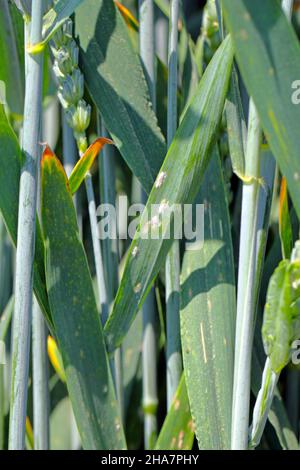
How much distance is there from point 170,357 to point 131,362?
204 millimetres

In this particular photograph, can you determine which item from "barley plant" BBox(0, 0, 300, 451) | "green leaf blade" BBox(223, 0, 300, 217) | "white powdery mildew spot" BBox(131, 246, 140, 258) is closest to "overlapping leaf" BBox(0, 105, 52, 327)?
"barley plant" BBox(0, 0, 300, 451)

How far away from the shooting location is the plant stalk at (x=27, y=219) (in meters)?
0.51

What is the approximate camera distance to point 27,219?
52 cm

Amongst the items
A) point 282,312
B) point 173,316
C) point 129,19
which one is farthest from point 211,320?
point 129,19

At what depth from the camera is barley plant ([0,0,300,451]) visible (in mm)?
483

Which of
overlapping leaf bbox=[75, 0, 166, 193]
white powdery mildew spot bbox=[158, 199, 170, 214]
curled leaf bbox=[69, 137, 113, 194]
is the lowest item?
white powdery mildew spot bbox=[158, 199, 170, 214]

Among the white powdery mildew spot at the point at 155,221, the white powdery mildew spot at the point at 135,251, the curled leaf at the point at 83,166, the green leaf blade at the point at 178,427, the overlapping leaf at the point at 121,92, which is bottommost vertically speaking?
the green leaf blade at the point at 178,427

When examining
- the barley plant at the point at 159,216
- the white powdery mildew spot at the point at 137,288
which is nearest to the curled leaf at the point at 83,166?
the barley plant at the point at 159,216

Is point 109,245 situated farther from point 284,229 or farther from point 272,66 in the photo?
point 272,66

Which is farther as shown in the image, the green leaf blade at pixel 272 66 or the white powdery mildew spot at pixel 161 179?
the white powdery mildew spot at pixel 161 179

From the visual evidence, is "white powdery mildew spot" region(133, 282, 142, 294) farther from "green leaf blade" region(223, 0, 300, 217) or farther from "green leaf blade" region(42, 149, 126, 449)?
"green leaf blade" region(223, 0, 300, 217)

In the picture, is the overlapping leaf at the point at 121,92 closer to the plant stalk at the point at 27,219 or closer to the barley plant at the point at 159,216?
the barley plant at the point at 159,216

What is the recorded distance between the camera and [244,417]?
554mm
